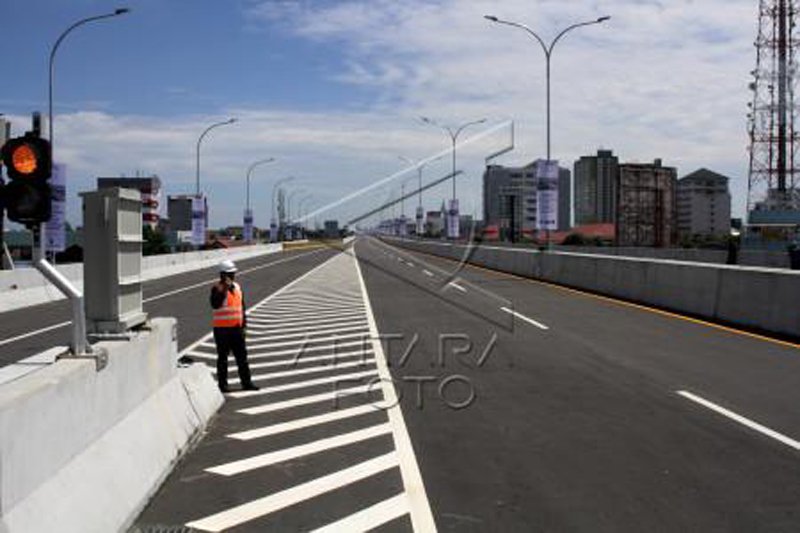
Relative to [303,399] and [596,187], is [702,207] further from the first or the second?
[303,399]

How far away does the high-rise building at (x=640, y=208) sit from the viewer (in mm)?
76312

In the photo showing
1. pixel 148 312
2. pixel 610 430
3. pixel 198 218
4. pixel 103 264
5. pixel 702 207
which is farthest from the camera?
pixel 702 207

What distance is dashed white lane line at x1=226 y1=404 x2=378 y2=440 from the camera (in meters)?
9.31

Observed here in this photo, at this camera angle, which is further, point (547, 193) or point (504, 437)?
point (547, 193)

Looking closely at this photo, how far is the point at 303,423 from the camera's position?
9828 mm

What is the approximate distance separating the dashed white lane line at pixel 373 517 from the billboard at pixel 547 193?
3569cm

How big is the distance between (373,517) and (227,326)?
561 cm

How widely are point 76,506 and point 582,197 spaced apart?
411 ft

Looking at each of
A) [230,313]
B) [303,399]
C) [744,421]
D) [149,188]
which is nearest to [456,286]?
[230,313]

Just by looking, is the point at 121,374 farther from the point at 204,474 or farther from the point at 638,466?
the point at 638,466

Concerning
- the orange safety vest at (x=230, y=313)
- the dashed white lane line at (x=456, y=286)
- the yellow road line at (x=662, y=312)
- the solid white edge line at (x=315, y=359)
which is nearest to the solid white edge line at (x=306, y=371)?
the solid white edge line at (x=315, y=359)

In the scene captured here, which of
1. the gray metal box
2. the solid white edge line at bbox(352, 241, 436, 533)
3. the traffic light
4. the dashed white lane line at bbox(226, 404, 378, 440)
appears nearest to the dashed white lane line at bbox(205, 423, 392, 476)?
the solid white edge line at bbox(352, 241, 436, 533)

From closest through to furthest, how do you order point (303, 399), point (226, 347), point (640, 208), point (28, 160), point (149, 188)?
point (28, 160)
point (303, 399)
point (226, 347)
point (640, 208)
point (149, 188)

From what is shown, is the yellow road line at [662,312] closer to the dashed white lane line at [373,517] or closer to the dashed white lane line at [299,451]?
the dashed white lane line at [299,451]
